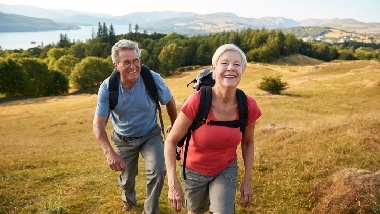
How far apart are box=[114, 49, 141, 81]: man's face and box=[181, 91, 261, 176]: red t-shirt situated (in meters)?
1.94

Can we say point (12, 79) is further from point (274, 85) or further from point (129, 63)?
point (129, 63)

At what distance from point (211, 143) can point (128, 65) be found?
7.74ft

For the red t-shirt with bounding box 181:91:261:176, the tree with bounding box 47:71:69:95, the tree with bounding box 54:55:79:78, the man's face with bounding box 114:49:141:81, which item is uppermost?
the man's face with bounding box 114:49:141:81

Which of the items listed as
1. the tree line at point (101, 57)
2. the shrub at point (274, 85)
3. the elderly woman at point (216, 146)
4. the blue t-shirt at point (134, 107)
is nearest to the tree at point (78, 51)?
the tree line at point (101, 57)

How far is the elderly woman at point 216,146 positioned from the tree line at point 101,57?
227 ft

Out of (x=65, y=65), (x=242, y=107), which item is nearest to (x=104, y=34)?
(x=65, y=65)

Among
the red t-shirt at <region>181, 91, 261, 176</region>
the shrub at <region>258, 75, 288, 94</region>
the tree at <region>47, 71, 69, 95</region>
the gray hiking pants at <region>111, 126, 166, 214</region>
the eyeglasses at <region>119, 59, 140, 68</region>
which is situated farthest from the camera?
the tree at <region>47, 71, 69, 95</region>

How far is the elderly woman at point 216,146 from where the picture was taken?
3928 millimetres

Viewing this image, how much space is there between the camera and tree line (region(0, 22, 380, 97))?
67688mm

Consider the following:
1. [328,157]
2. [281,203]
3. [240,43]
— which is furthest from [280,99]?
[240,43]

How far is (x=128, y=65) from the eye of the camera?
5.61 metres

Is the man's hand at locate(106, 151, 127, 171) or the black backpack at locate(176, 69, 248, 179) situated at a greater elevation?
the black backpack at locate(176, 69, 248, 179)

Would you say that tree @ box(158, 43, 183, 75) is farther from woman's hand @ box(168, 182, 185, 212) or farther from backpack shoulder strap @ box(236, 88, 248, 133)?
woman's hand @ box(168, 182, 185, 212)

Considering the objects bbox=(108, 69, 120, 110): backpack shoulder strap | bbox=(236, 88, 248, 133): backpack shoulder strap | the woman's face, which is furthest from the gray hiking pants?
the woman's face
